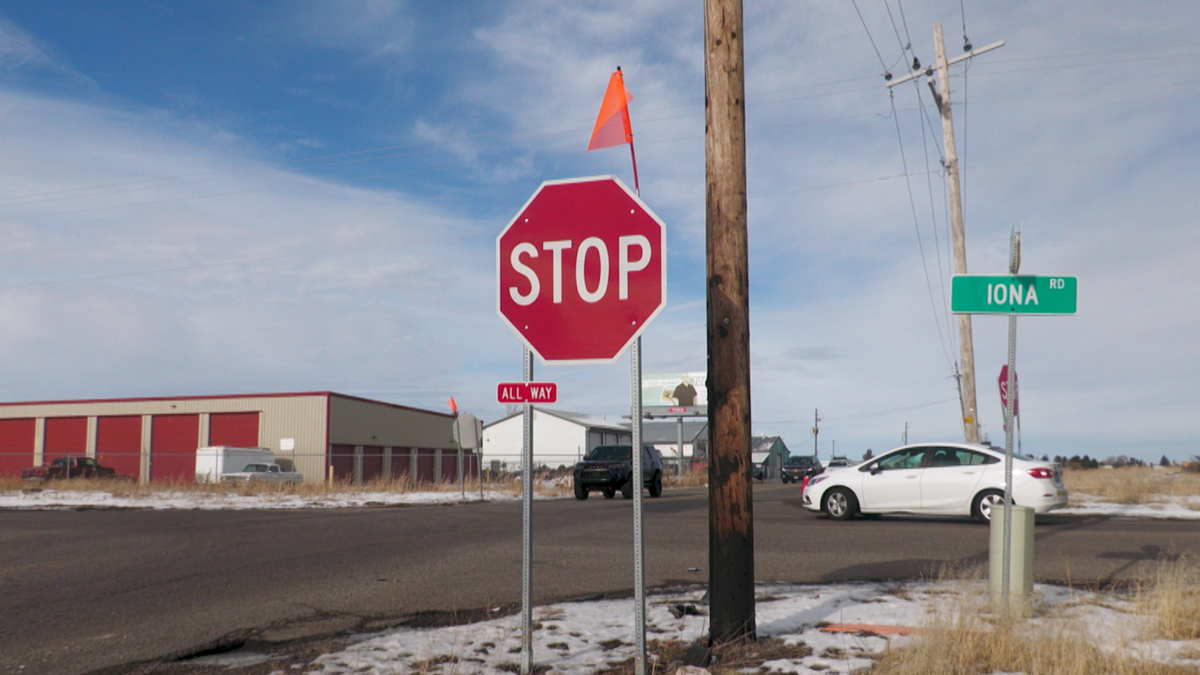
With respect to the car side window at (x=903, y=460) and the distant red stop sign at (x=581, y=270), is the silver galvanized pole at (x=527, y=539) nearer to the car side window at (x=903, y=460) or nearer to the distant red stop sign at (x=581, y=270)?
the distant red stop sign at (x=581, y=270)

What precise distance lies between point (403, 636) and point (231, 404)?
46.2 metres

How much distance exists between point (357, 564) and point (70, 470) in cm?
3801

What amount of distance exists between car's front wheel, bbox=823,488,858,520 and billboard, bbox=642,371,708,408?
5282 centimetres

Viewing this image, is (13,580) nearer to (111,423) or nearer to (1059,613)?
(1059,613)

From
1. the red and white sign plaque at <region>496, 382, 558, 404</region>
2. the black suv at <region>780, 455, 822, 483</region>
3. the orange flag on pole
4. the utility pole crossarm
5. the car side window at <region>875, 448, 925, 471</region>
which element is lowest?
the black suv at <region>780, 455, 822, 483</region>

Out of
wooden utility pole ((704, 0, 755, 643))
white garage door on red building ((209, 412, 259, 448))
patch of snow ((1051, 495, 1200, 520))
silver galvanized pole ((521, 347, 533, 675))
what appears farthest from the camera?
white garage door on red building ((209, 412, 259, 448))

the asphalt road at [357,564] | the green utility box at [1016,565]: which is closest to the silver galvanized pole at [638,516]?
the asphalt road at [357,564]

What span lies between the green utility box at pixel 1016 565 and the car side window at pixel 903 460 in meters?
9.96

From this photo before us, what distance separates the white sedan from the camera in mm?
15469

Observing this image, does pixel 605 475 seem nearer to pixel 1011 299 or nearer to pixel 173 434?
pixel 1011 299

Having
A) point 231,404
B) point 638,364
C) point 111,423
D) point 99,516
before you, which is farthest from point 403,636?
point 111,423

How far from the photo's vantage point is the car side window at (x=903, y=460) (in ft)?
54.0

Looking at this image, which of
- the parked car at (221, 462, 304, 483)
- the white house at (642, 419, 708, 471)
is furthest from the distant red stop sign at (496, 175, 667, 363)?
the white house at (642, 419, 708, 471)

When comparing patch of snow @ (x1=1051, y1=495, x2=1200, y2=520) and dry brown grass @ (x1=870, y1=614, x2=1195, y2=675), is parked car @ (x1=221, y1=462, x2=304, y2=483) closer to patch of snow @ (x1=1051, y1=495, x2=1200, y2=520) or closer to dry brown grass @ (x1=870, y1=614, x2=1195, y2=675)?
patch of snow @ (x1=1051, y1=495, x2=1200, y2=520)
